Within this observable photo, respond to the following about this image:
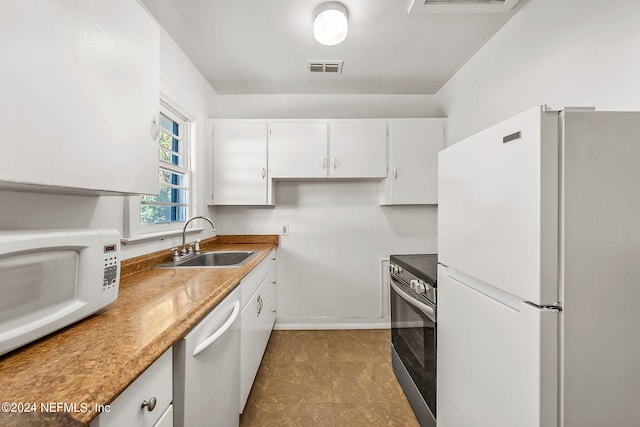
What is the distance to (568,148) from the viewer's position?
73 centimetres

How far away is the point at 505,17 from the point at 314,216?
2125 millimetres

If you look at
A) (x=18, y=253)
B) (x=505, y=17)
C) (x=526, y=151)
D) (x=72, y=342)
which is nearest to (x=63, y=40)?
(x=18, y=253)

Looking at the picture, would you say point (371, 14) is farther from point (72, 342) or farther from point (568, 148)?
point (72, 342)

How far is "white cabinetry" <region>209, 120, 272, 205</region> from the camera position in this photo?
8.57 ft

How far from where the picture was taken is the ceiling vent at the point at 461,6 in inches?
62.1

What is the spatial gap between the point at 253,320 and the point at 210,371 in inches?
30.7

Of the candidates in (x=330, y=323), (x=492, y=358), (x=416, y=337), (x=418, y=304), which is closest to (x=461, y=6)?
(x=418, y=304)

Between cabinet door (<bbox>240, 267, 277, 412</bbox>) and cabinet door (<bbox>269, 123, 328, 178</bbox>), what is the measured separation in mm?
1017

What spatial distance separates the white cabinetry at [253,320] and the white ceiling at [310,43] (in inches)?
64.8

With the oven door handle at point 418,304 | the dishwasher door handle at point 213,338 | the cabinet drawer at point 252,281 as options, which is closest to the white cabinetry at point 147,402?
the dishwasher door handle at point 213,338

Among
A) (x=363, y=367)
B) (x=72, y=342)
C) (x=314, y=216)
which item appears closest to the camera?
(x=72, y=342)

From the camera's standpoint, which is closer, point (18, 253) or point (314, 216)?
point (18, 253)

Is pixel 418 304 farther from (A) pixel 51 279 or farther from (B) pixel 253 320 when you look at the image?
(A) pixel 51 279

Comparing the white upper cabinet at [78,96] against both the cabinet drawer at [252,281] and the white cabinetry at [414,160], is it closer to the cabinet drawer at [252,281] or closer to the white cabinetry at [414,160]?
the cabinet drawer at [252,281]
